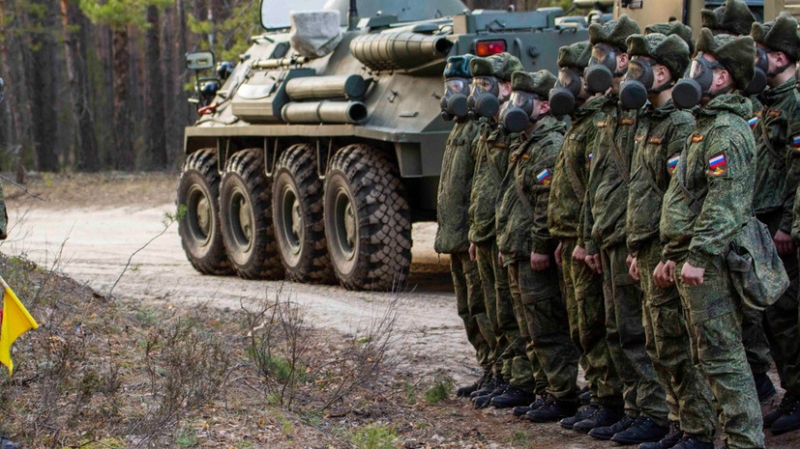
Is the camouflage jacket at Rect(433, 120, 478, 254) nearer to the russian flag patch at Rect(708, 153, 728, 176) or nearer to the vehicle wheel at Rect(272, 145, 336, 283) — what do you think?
the russian flag patch at Rect(708, 153, 728, 176)

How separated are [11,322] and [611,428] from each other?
307 cm

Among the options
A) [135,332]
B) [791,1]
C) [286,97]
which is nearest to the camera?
[135,332]

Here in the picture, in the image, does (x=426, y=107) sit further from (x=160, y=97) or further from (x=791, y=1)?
(x=160, y=97)

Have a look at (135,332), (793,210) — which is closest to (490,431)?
(793,210)

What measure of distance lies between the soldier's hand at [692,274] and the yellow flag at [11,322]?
2784 millimetres

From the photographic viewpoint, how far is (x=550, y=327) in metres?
7.35

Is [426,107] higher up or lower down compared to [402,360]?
higher up

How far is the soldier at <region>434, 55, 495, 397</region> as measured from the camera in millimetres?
8023

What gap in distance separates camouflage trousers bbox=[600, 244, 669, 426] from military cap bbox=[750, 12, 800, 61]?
4.70 feet

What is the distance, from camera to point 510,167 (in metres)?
7.48

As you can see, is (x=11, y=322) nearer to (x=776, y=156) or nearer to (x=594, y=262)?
(x=594, y=262)

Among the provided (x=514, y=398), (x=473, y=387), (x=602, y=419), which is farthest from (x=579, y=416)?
(x=473, y=387)

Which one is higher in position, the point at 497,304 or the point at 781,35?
the point at 781,35

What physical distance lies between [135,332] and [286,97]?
5012mm
